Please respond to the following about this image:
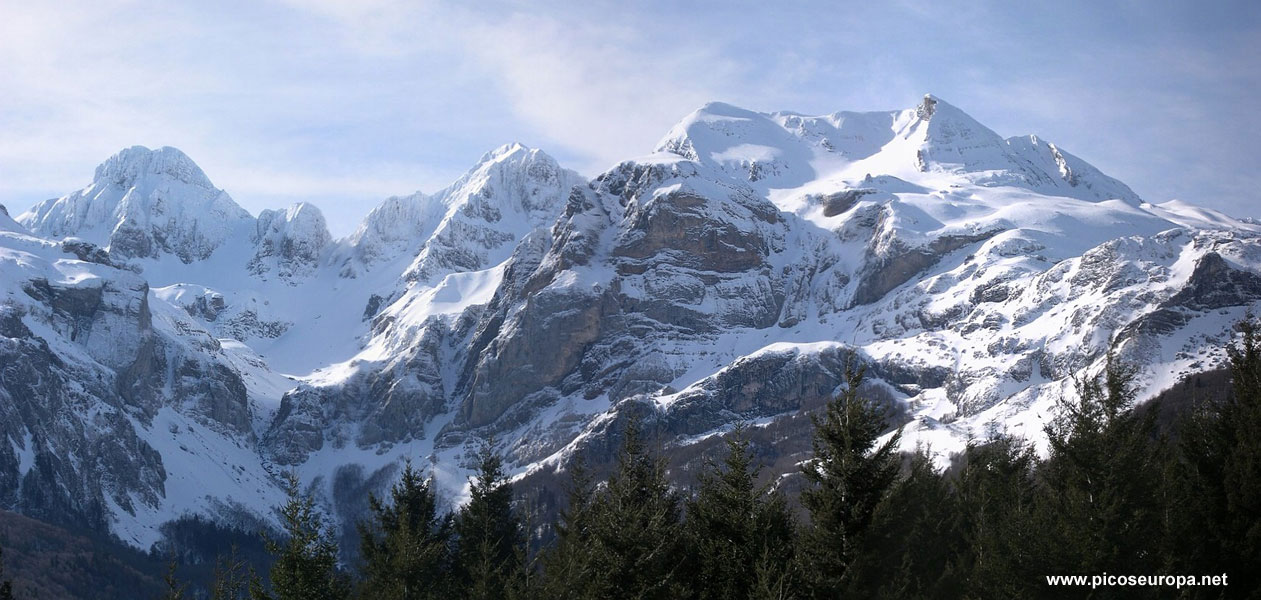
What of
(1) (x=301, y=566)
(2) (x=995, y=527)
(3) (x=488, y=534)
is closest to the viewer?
(2) (x=995, y=527)

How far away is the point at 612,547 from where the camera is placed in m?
45.2

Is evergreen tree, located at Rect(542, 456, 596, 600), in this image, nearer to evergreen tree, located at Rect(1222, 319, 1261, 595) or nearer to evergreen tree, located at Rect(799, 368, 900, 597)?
evergreen tree, located at Rect(799, 368, 900, 597)

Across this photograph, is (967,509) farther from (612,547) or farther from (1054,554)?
(612,547)

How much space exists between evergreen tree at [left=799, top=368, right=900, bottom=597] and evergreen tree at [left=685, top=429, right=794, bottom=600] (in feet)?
3.93

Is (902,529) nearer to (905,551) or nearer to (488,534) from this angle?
(905,551)

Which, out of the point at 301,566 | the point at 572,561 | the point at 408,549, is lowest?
the point at 301,566

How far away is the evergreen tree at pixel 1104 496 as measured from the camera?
143 ft

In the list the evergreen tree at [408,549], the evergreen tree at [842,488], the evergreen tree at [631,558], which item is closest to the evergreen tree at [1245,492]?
the evergreen tree at [842,488]

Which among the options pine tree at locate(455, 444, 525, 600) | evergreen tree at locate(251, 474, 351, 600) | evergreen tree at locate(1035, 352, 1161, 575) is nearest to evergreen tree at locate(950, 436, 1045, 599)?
evergreen tree at locate(1035, 352, 1161, 575)

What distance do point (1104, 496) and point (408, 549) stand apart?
104 ft

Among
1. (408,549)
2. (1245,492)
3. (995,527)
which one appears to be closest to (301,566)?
(408,549)

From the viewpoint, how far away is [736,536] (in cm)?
4519

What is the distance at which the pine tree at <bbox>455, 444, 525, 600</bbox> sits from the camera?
64.9 metres

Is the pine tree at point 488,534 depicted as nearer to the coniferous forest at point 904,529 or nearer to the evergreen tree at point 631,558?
the coniferous forest at point 904,529
